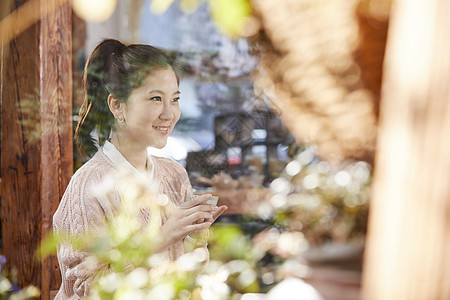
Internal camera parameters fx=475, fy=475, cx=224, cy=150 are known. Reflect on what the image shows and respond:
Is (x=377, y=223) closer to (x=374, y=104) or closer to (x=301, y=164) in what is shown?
(x=374, y=104)

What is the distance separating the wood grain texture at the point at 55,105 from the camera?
1.65 m

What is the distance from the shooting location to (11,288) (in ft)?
5.91

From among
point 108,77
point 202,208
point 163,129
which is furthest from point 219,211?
point 108,77

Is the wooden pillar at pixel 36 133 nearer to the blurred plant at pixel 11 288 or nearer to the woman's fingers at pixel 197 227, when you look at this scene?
the blurred plant at pixel 11 288

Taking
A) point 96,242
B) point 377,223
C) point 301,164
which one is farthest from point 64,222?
point 377,223

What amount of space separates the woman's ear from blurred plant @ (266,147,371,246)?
1.69ft

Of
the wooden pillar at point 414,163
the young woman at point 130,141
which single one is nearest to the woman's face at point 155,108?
the young woman at point 130,141

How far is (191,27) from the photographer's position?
1.42m

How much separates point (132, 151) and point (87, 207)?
0.75ft

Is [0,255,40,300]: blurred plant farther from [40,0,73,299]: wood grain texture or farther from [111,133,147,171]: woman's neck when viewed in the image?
[111,133,147,171]: woman's neck

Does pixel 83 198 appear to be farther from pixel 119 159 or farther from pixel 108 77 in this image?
pixel 108 77

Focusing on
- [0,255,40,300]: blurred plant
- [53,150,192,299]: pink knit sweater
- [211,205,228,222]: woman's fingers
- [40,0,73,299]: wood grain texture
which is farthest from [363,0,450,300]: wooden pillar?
[0,255,40,300]: blurred plant

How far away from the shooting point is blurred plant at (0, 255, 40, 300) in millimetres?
1738

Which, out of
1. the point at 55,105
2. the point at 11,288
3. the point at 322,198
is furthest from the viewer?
the point at 11,288
